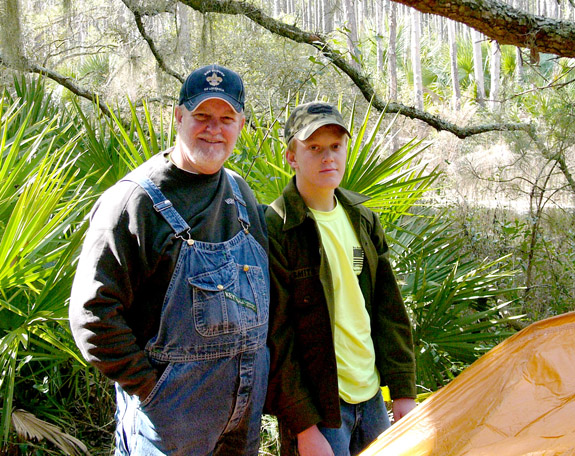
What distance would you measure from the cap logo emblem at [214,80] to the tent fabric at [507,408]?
4.11 ft

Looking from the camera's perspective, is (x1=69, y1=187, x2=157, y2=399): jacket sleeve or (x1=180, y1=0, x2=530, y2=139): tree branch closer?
(x1=69, y1=187, x2=157, y2=399): jacket sleeve

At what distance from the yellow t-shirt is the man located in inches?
12.8

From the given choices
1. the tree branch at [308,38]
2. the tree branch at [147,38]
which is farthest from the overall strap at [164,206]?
the tree branch at [147,38]

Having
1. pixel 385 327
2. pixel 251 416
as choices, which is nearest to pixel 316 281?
pixel 385 327

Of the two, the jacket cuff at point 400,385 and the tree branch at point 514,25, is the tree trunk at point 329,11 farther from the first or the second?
the jacket cuff at point 400,385

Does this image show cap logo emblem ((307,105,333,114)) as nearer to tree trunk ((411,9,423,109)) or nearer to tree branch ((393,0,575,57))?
tree branch ((393,0,575,57))

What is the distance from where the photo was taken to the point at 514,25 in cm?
394

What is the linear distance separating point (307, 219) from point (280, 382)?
0.57m

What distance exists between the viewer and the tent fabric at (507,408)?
1776 mm

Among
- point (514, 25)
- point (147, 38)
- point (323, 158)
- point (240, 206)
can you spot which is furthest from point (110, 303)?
point (147, 38)

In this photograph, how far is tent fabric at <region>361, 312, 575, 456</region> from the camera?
1776mm

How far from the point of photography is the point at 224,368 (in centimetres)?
175

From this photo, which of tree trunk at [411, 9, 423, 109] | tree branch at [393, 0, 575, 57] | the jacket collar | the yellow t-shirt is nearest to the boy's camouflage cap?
the jacket collar

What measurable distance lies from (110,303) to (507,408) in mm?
1288
